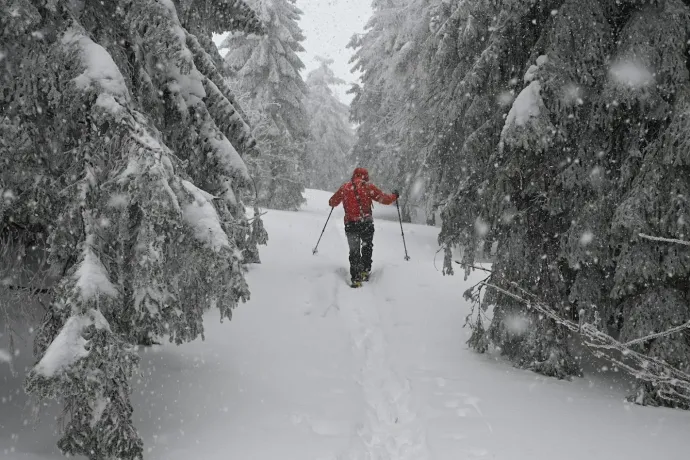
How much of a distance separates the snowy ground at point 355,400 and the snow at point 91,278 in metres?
1.55

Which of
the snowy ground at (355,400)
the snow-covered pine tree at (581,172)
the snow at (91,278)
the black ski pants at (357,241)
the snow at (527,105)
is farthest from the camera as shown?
the black ski pants at (357,241)

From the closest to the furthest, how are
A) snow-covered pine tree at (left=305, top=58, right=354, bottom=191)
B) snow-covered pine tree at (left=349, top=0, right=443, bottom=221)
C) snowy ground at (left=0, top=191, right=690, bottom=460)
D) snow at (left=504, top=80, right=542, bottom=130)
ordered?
snowy ground at (left=0, top=191, right=690, bottom=460) < snow at (left=504, top=80, right=542, bottom=130) < snow-covered pine tree at (left=349, top=0, right=443, bottom=221) < snow-covered pine tree at (left=305, top=58, right=354, bottom=191)

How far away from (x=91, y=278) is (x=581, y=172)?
5298mm

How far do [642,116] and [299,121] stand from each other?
816 inches

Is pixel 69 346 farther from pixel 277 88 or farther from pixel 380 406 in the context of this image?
pixel 277 88

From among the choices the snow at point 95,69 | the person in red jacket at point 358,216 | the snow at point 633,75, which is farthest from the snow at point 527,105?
the person in red jacket at point 358,216

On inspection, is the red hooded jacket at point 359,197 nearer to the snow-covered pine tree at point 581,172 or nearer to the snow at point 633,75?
the snow-covered pine tree at point 581,172

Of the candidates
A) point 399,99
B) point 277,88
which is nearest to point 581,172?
point 399,99

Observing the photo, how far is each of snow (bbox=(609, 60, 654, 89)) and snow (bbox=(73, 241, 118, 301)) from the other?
5553 mm

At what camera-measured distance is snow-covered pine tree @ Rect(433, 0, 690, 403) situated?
544 cm

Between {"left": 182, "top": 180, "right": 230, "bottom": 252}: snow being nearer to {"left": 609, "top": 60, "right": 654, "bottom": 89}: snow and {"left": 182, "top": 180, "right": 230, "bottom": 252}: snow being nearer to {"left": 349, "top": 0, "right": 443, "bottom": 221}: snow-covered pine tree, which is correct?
{"left": 609, "top": 60, "right": 654, "bottom": 89}: snow

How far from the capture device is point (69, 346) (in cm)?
370

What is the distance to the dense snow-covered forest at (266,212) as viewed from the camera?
3.99 metres

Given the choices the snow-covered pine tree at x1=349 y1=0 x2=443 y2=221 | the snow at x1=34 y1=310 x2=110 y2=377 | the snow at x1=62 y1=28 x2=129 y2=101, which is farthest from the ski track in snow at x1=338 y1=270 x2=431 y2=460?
the snow-covered pine tree at x1=349 y1=0 x2=443 y2=221
